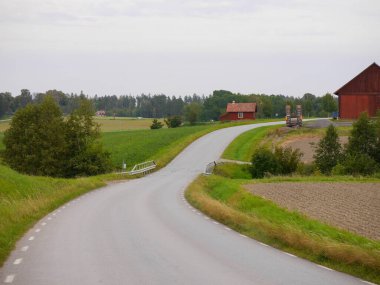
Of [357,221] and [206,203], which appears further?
[206,203]

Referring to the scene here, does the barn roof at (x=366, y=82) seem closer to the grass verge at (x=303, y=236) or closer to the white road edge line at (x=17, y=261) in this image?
the grass verge at (x=303, y=236)

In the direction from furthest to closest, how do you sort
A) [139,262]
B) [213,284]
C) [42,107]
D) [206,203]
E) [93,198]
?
1. [42,107]
2. [93,198]
3. [206,203]
4. [139,262]
5. [213,284]

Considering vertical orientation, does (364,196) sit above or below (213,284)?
Answer: below

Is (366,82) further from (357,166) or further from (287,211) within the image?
(287,211)

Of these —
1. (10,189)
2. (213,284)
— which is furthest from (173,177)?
(213,284)

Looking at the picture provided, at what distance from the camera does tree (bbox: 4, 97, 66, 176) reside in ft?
191

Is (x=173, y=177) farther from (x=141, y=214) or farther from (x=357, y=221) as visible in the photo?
(x=357, y=221)

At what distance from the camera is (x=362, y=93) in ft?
261

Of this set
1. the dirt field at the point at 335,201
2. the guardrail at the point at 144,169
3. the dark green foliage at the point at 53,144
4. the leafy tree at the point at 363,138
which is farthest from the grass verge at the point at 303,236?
the dark green foliage at the point at 53,144

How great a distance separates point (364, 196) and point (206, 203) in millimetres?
8453

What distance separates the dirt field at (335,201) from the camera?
19248mm

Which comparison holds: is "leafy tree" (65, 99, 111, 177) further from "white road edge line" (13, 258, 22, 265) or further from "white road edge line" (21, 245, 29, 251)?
"white road edge line" (13, 258, 22, 265)

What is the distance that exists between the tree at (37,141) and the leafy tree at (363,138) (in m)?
27.4

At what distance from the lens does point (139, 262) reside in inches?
473
